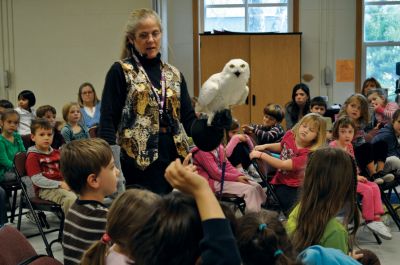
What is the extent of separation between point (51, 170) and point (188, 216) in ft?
10.2

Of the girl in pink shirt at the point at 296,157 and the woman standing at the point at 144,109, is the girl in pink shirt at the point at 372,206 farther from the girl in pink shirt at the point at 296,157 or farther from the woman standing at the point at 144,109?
the woman standing at the point at 144,109

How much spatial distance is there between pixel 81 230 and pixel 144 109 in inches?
21.0

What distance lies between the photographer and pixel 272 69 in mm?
7789

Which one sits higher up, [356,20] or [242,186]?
[356,20]

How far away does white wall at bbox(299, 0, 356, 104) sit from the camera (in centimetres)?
795

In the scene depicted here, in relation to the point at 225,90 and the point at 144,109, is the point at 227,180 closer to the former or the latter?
the point at 144,109

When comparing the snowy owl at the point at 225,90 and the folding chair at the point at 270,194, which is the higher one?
the snowy owl at the point at 225,90

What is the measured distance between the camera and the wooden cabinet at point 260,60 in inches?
Result: 304

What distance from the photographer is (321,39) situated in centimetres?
797

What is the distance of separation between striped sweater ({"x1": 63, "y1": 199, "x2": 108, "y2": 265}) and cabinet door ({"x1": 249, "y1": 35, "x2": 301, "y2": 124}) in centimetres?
607

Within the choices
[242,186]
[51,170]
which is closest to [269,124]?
[242,186]

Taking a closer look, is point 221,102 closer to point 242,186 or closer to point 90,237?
point 90,237

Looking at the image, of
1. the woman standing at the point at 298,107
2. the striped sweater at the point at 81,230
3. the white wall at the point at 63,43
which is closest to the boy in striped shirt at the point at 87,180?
the striped sweater at the point at 81,230

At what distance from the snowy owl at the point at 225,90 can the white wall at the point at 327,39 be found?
6.56 meters
